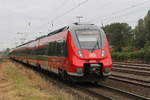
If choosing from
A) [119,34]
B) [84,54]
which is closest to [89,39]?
[84,54]

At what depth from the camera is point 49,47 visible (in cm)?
1883

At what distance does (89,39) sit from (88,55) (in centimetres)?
107


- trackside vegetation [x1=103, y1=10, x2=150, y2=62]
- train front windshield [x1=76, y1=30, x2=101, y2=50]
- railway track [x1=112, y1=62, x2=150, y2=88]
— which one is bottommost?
railway track [x1=112, y1=62, x2=150, y2=88]

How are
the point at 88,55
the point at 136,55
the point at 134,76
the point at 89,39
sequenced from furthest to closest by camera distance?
the point at 136,55 < the point at 134,76 < the point at 89,39 < the point at 88,55

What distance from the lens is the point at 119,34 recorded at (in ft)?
337

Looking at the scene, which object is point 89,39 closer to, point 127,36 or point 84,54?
point 84,54

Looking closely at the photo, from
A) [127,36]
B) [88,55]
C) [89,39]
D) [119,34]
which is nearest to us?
[88,55]

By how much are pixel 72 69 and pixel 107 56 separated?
1.93 meters

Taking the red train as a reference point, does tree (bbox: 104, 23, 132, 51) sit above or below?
above

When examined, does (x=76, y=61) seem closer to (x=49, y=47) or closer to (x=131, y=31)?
(x=49, y=47)

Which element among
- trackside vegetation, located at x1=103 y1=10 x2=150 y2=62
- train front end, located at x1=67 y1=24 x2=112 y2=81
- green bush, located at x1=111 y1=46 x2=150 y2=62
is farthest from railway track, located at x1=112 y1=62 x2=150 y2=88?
trackside vegetation, located at x1=103 y1=10 x2=150 y2=62

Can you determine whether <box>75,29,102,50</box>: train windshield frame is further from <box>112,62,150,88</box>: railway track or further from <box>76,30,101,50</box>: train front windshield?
<box>112,62,150,88</box>: railway track

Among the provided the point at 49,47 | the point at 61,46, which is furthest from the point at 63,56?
the point at 49,47

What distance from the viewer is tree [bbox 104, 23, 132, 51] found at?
99.0 meters
